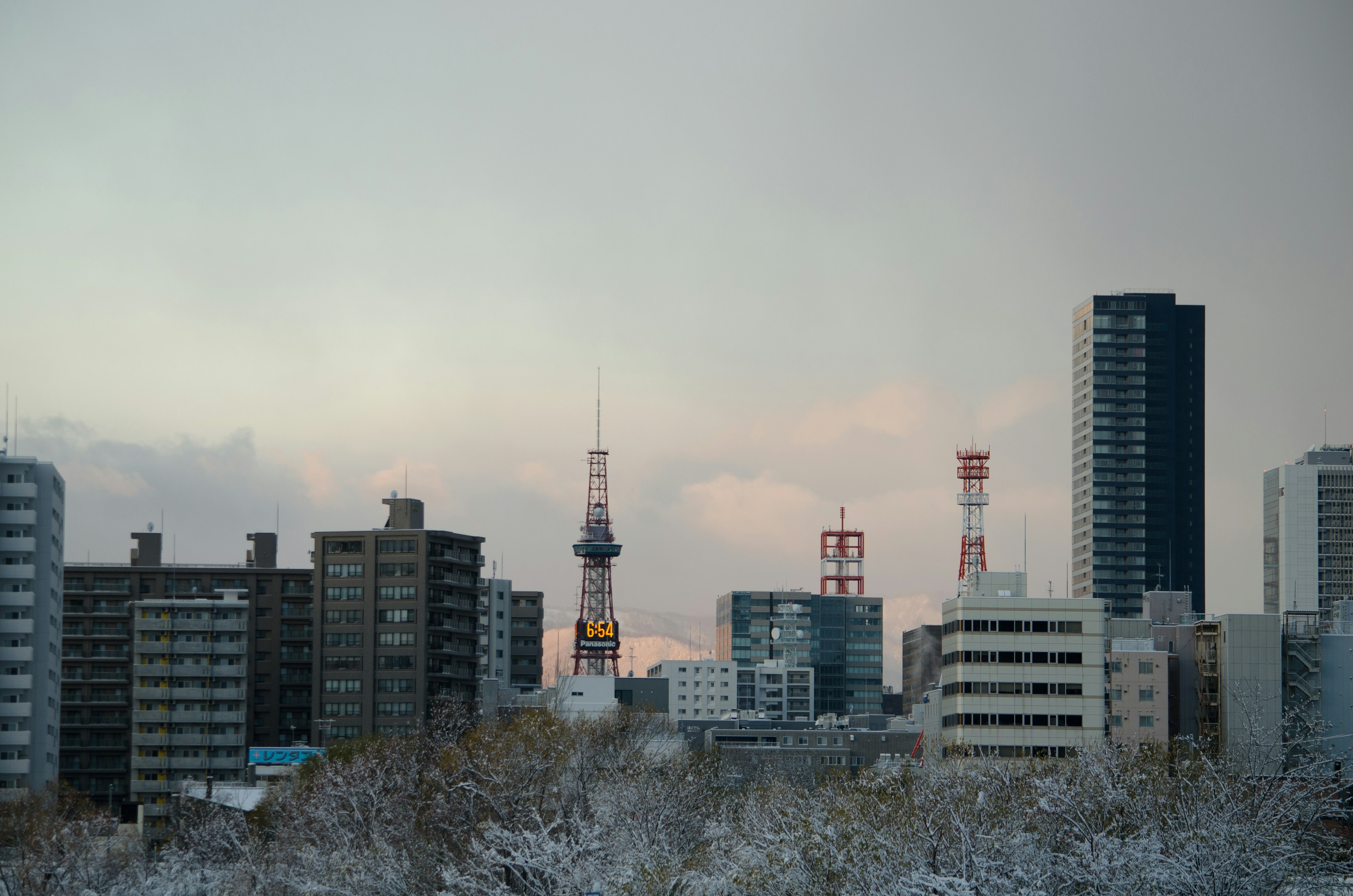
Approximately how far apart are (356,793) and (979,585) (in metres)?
53.8

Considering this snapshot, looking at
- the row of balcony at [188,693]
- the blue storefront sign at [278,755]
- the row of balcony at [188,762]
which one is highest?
the row of balcony at [188,693]

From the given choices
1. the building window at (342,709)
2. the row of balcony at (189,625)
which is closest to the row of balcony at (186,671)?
the row of balcony at (189,625)

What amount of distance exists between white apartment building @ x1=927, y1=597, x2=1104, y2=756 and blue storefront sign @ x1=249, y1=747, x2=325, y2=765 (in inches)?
2219

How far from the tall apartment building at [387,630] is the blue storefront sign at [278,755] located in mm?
9254

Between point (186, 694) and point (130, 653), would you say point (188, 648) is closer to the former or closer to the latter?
point (186, 694)

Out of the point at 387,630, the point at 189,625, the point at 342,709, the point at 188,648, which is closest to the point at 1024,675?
the point at 387,630

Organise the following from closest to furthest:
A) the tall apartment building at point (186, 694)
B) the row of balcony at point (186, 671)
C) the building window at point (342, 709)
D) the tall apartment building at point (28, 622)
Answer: the tall apartment building at point (28, 622) < the tall apartment building at point (186, 694) < the row of balcony at point (186, 671) < the building window at point (342, 709)

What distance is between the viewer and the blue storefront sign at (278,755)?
5182 inches

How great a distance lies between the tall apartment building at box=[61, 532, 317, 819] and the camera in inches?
5822

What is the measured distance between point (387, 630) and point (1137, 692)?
227 feet

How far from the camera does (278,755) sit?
133500mm

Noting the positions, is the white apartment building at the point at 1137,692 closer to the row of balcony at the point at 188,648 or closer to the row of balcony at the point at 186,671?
the row of balcony at the point at 186,671

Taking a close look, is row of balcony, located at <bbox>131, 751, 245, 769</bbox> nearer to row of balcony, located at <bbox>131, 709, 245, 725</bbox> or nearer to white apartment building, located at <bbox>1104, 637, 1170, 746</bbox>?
row of balcony, located at <bbox>131, 709, 245, 725</bbox>

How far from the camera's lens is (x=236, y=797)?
11038 centimetres
